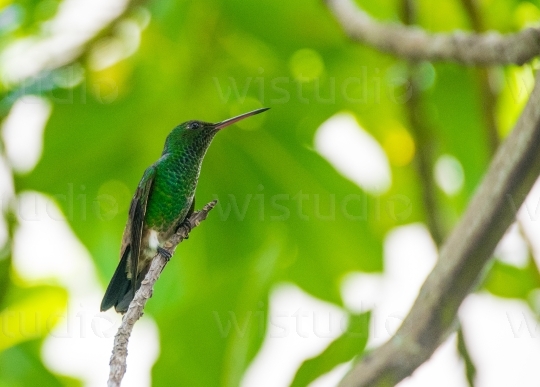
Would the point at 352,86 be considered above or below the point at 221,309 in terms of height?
above

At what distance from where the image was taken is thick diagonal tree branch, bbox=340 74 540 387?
1644mm

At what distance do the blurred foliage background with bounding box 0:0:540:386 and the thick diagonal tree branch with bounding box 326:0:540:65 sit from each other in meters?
0.49

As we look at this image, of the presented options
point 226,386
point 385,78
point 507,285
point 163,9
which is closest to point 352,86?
point 385,78

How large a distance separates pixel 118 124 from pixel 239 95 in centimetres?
55

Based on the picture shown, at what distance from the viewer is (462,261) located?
1773 mm

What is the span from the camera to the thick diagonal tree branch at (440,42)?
1.90 m

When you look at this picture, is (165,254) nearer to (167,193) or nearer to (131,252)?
(131,252)

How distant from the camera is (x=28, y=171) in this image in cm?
310

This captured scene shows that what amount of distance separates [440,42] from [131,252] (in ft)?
4.42

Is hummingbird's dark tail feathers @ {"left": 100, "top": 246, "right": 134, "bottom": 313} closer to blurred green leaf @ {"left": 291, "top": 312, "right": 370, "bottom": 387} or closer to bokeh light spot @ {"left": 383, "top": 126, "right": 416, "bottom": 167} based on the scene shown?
blurred green leaf @ {"left": 291, "top": 312, "right": 370, "bottom": 387}

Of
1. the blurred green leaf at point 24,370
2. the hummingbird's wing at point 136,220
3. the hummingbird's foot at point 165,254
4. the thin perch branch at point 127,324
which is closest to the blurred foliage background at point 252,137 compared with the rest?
the blurred green leaf at point 24,370

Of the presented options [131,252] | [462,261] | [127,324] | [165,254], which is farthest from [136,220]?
[462,261]

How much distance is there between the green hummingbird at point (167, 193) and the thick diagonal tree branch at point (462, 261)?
1.19m

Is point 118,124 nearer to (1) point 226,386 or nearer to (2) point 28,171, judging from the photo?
(2) point 28,171
